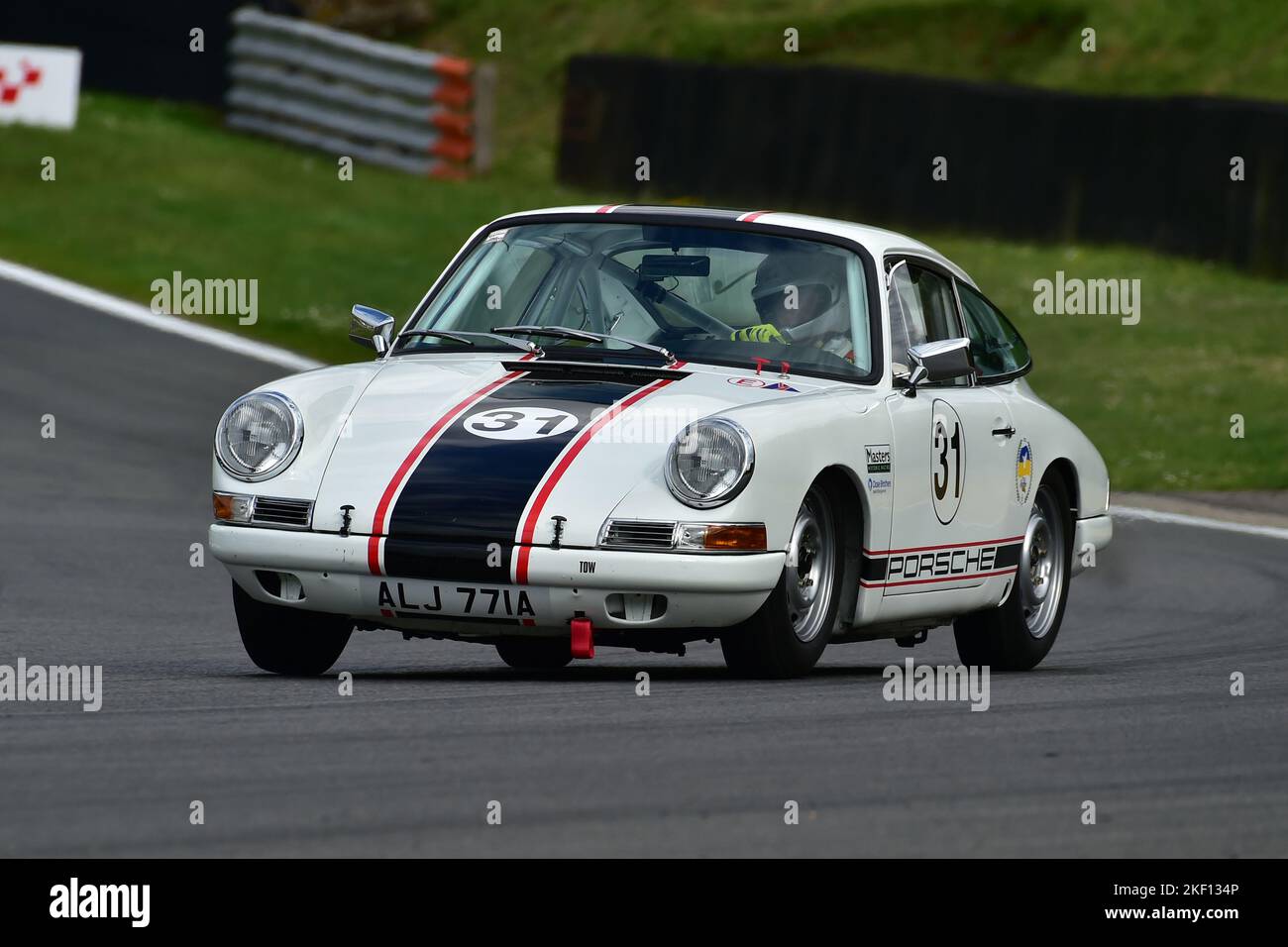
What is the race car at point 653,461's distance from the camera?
6824 millimetres

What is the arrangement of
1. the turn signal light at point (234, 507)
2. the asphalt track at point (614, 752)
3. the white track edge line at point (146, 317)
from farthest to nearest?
the white track edge line at point (146, 317) → the turn signal light at point (234, 507) → the asphalt track at point (614, 752)

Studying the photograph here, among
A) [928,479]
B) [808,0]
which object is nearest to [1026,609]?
[928,479]

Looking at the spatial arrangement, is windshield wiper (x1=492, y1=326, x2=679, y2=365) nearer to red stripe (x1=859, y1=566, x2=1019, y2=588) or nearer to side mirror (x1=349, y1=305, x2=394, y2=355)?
side mirror (x1=349, y1=305, x2=394, y2=355)

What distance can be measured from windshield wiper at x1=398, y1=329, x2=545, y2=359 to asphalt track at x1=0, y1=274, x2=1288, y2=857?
1.07 meters

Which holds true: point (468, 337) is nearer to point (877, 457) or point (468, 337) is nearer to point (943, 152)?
point (877, 457)

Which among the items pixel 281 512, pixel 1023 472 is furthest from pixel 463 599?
pixel 1023 472

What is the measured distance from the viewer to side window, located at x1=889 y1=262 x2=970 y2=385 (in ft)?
26.8

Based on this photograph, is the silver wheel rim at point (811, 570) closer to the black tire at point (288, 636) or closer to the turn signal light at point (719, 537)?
the turn signal light at point (719, 537)

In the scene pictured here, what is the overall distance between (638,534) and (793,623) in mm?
725

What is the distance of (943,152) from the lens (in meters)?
23.6

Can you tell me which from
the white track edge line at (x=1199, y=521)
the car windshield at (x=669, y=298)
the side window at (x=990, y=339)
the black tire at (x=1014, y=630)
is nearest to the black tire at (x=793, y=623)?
the car windshield at (x=669, y=298)

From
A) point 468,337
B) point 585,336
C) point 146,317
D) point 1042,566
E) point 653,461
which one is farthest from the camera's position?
point 146,317

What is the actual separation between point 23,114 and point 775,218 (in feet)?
61.1

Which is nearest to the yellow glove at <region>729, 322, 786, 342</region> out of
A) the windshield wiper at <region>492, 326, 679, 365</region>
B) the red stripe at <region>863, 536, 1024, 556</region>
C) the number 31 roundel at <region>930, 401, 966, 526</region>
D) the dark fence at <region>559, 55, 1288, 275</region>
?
the windshield wiper at <region>492, 326, 679, 365</region>
